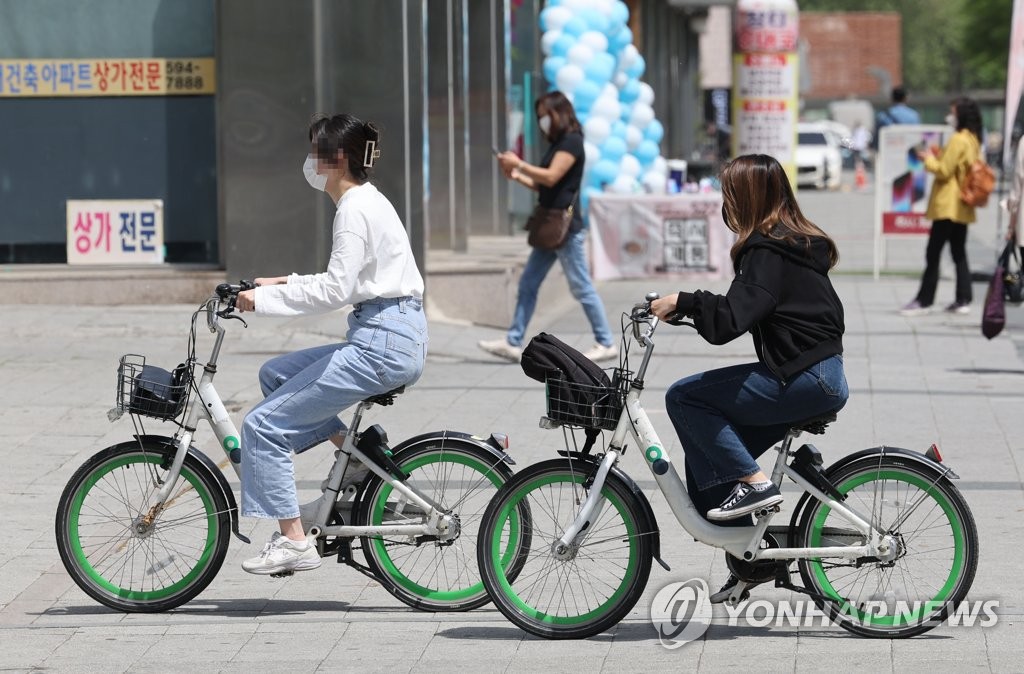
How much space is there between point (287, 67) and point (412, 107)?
1.01m

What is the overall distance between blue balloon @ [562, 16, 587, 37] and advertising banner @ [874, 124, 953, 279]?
10.4 feet

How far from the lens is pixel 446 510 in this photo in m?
5.41

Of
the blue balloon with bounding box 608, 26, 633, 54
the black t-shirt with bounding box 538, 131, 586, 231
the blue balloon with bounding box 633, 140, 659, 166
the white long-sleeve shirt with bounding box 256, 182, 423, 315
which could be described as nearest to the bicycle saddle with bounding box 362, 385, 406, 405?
the white long-sleeve shirt with bounding box 256, 182, 423, 315

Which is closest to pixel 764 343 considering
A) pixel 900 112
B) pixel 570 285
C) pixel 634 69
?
pixel 570 285

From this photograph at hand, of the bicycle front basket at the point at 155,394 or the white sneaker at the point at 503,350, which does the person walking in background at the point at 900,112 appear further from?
the bicycle front basket at the point at 155,394

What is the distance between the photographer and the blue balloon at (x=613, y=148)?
17781 mm

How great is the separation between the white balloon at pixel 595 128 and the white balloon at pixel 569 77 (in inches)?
15.2

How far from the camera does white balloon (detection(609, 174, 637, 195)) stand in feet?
59.1

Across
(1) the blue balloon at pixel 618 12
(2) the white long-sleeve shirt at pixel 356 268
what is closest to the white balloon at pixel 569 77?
(1) the blue balloon at pixel 618 12

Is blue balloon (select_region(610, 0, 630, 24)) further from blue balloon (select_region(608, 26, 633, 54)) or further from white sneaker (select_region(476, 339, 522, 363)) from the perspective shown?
white sneaker (select_region(476, 339, 522, 363))

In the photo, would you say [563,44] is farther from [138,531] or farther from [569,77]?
[138,531]

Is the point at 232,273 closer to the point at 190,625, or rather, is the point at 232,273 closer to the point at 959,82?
the point at 190,625

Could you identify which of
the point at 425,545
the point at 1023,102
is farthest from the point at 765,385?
the point at 1023,102

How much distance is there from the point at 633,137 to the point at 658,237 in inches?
62.8
